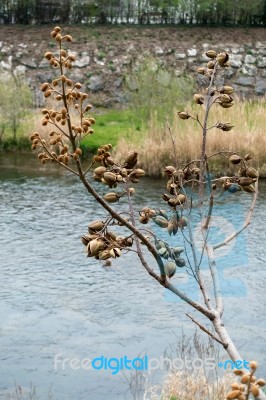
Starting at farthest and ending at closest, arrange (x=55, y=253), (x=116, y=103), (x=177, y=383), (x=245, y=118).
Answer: (x=116, y=103) < (x=245, y=118) < (x=55, y=253) < (x=177, y=383)

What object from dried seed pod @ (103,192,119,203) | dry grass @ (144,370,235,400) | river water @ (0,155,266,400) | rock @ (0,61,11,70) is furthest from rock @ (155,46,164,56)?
dried seed pod @ (103,192,119,203)

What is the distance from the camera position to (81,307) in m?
9.35

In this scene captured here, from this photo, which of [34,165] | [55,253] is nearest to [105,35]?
[34,165]

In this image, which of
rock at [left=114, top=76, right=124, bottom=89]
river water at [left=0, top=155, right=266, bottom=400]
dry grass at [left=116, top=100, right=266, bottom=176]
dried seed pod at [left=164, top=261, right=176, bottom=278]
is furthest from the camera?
rock at [left=114, top=76, right=124, bottom=89]

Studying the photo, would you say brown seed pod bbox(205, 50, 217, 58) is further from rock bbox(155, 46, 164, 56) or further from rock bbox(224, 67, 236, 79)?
rock bbox(155, 46, 164, 56)

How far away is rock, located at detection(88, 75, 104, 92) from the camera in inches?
1118

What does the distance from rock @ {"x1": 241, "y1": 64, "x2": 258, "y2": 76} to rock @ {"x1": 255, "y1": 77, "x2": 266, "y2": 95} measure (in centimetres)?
34

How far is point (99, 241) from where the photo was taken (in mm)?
2133

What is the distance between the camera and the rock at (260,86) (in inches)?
1152

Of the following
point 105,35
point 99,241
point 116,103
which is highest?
point 99,241

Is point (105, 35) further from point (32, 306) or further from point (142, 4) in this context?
point (32, 306)

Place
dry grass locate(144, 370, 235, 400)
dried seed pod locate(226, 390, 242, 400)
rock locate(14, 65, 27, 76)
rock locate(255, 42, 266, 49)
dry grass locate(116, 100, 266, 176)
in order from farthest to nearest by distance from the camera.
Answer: rock locate(255, 42, 266, 49)
rock locate(14, 65, 27, 76)
dry grass locate(116, 100, 266, 176)
dry grass locate(144, 370, 235, 400)
dried seed pod locate(226, 390, 242, 400)

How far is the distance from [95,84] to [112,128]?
5.42m

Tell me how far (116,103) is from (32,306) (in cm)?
1929
